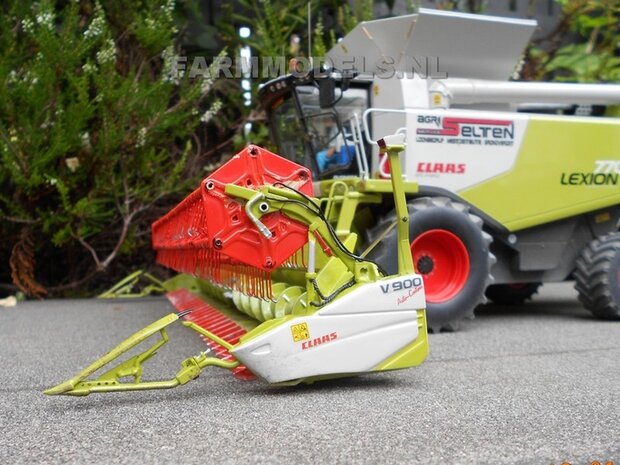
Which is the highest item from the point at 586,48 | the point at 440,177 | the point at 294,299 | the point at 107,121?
the point at 586,48

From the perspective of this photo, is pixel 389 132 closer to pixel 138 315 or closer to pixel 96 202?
pixel 138 315

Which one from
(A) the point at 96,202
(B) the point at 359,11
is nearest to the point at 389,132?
(A) the point at 96,202

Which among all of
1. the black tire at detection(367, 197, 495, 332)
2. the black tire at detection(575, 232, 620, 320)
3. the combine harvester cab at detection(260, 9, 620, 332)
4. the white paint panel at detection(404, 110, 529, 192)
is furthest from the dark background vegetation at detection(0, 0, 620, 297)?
the black tire at detection(575, 232, 620, 320)

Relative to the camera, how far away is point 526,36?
17.7ft

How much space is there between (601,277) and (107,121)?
4382mm

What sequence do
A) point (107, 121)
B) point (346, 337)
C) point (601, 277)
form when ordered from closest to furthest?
point (346, 337), point (601, 277), point (107, 121)

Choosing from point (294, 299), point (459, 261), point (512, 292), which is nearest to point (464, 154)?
point (459, 261)

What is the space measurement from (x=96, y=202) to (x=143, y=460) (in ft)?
15.2

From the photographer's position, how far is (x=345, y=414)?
104 inches

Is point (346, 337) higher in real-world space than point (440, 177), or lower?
lower

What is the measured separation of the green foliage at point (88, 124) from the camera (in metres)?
6.00

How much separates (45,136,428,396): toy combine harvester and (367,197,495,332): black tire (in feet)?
4.55

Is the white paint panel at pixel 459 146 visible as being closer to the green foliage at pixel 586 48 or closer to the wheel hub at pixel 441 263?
the wheel hub at pixel 441 263

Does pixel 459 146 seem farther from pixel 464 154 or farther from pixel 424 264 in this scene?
pixel 424 264
